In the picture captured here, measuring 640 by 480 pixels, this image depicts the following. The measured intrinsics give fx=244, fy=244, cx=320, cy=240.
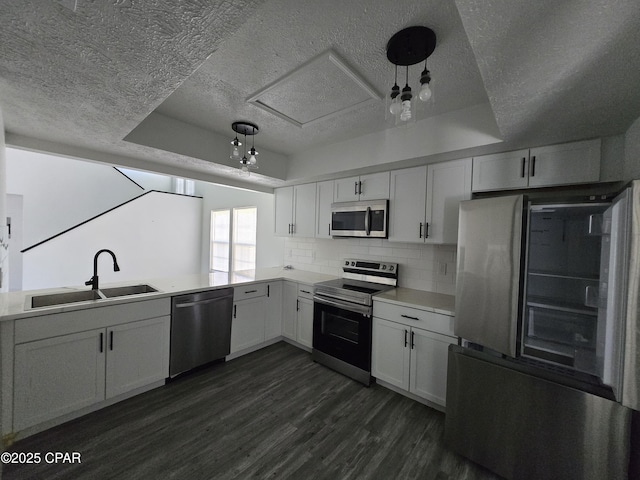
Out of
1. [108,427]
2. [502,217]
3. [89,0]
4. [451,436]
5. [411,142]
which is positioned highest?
[411,142]

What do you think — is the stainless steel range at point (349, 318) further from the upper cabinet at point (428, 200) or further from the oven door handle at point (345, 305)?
the upper cabinet at point (428, 200)

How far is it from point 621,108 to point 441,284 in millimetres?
1797

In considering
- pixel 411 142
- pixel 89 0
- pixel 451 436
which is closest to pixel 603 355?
pixel 451 436

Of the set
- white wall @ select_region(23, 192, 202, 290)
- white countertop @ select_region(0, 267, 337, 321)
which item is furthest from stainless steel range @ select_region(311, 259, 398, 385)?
white wall @ select_region(23, 192, 202, 290)

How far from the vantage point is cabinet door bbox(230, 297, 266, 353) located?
2.91 meters

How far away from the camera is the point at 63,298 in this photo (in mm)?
2186

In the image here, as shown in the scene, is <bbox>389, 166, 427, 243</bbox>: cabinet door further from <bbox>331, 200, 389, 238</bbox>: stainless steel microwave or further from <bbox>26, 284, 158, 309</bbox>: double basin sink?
<bbox>26, 284, 158, 309</bbox>: double basin sink

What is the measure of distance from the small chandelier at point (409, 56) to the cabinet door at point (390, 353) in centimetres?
182

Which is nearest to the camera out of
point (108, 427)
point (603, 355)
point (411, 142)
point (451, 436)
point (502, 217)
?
point (603, 355)

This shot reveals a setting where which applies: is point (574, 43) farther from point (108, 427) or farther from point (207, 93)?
point (108, 427)

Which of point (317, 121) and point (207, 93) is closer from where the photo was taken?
point (207, 93)

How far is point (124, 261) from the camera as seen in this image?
517 cm

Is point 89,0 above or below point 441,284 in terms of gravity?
above

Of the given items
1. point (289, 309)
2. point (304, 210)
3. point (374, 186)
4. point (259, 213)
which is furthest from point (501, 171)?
point (259, 213)
